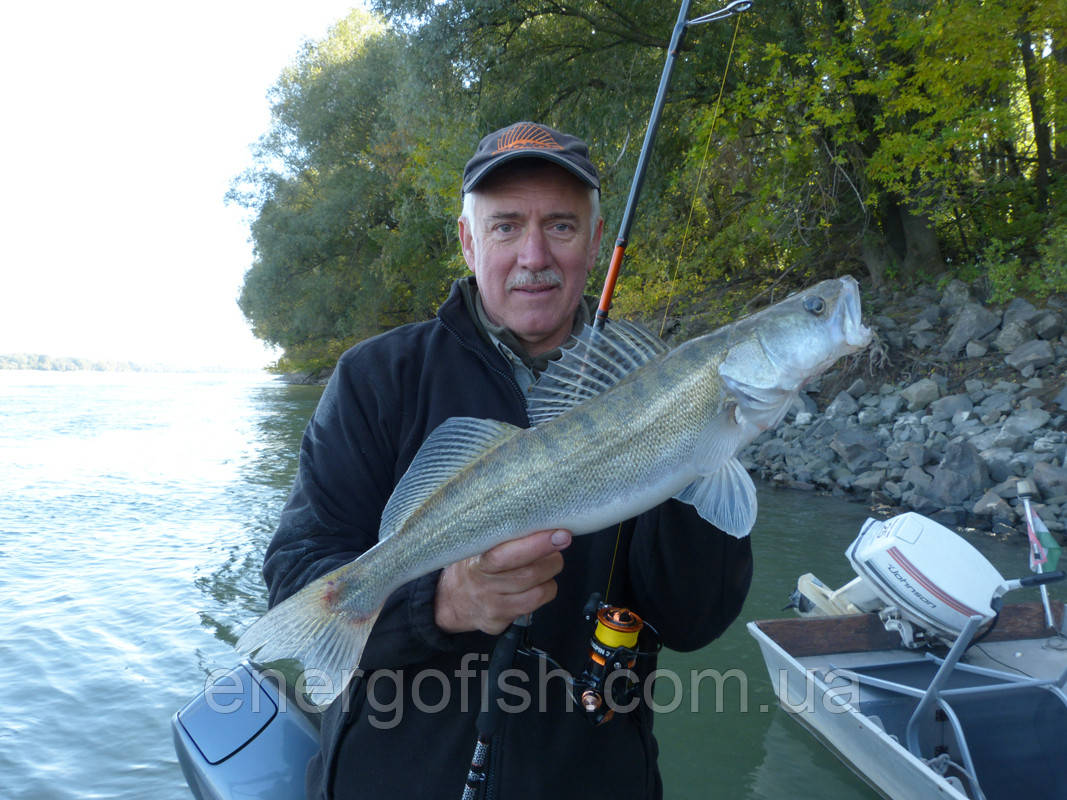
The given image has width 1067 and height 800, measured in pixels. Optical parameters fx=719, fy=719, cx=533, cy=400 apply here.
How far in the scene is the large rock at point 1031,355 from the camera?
Answer: 36.2 feet

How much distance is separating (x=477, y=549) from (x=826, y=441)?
11.4m

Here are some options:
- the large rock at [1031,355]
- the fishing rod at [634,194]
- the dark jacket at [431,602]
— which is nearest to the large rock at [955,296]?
the large rock at [1031,355]

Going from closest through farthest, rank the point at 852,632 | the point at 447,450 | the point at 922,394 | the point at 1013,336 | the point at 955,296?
the point at 447,450
the point at 852,632
the point at 1013,336
the point at 922,394
the point at 955,296

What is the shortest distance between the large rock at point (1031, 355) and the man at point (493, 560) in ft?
37.0

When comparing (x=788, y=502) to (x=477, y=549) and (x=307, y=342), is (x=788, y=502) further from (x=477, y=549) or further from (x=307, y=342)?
(x=307, y=342)

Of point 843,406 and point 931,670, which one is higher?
point 843,406

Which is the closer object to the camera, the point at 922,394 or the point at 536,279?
the point at 536,279

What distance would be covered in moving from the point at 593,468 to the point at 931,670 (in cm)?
398

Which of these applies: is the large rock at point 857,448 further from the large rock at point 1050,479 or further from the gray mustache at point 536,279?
the gray mustache at point 536,279

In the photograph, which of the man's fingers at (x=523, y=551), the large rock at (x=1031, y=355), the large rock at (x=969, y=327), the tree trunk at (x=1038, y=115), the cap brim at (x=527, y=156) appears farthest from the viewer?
the tree trunk at (x=1038, y=115)

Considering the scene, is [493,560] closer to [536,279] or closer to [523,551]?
[523,551]

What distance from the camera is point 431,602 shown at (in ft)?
6.74

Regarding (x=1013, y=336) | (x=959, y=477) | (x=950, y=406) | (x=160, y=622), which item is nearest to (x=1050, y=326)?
(x=1013, y=336)

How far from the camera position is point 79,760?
5180mm
